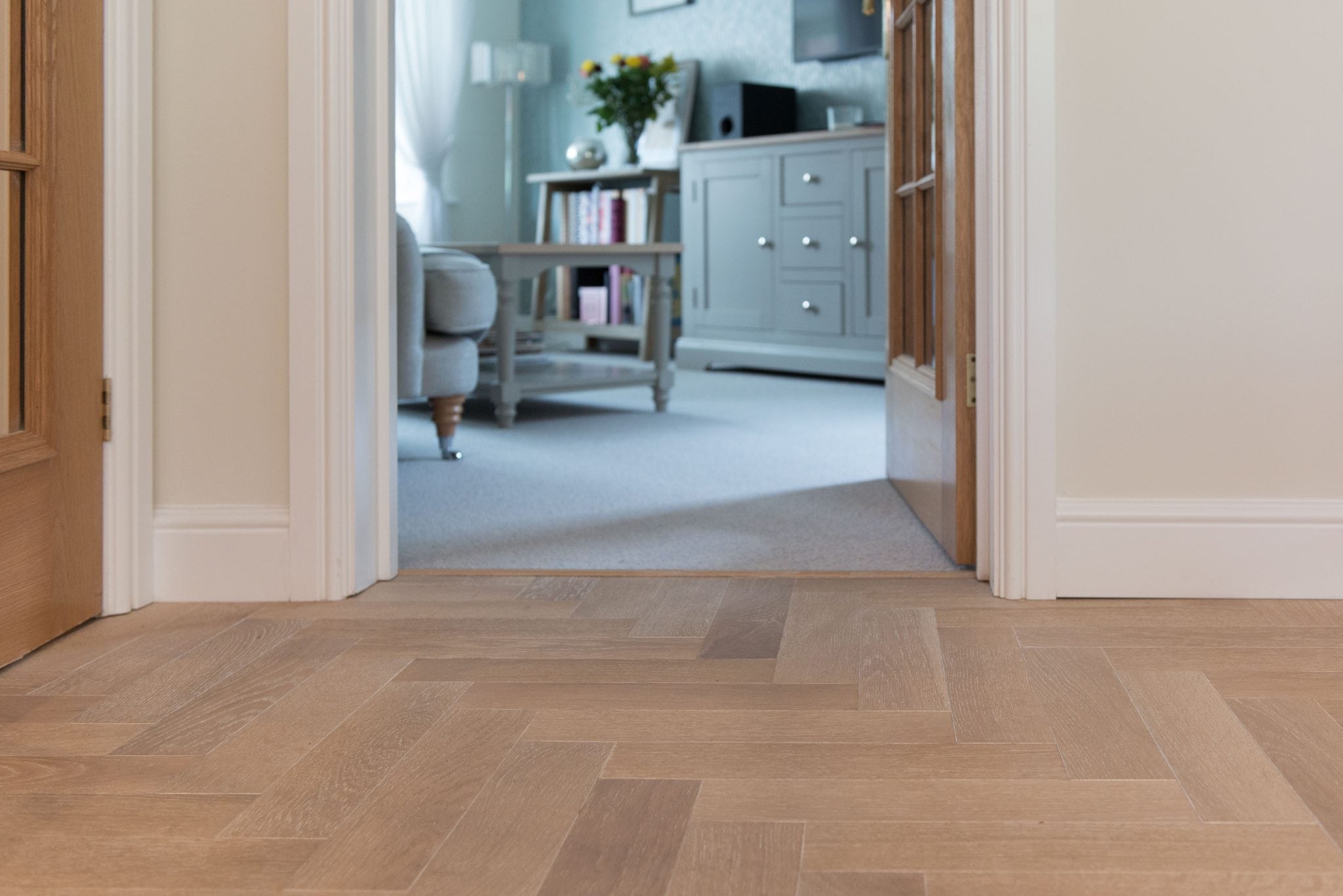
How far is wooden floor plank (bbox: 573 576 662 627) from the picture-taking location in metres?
2.01

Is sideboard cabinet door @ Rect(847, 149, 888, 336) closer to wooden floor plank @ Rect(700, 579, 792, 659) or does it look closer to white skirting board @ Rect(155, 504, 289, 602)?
wooden floor plank @ Rect(700, 579, 792, 659)

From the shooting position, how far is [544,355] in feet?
16.4

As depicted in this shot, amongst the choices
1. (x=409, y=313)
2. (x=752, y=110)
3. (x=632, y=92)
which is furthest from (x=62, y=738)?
(x=632, y=92)

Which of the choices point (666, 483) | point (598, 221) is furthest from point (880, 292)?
point (666, 483)

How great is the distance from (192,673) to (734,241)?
15.1 ft

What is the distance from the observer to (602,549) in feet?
8.19

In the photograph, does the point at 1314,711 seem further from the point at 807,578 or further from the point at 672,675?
the point at 807,578

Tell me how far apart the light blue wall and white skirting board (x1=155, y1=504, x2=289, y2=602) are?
4172mm

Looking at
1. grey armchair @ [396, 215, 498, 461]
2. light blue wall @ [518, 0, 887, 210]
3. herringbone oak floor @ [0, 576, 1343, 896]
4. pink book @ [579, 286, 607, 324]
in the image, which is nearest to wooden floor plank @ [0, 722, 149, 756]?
herringbone oak floor @ [0, 576, 1343, 896]

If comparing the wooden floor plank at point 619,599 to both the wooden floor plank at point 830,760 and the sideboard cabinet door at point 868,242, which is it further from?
the sideboard cabinet door at point 868,242

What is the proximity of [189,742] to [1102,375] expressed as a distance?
1.35 meters

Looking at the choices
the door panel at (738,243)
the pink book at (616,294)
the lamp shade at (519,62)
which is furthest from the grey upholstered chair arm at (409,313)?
the lamp shade at (519,62)

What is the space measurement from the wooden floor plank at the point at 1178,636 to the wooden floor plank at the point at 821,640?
23cm

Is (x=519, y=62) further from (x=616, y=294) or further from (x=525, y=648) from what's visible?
(x=525, y=648)
